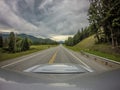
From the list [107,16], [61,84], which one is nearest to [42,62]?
[61,84]

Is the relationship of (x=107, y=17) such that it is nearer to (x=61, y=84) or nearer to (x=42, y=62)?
(x=42, y=62)

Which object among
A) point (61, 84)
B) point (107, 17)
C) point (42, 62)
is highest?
point (107, 17)

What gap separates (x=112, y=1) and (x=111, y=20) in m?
3.68

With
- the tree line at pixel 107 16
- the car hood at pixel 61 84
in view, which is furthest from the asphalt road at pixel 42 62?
the tree line at pixel 107 16

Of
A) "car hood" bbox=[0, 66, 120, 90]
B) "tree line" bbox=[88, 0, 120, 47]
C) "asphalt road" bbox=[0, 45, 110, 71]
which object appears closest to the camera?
"car hood" bbox=[0, 66, 120, 90]

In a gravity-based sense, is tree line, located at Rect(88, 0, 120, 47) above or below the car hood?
above

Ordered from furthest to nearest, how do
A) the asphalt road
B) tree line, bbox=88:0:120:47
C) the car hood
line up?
1. tree line, bbox=88:0:120:47
2. the asphalt road
3. the car hood

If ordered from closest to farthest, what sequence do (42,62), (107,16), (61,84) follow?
(61,84) → (42,62) → (107,16)

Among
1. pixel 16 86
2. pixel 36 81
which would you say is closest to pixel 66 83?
pixel 36 81

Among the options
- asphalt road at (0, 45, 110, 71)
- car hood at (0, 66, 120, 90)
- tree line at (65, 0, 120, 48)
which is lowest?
asphalt road at (0, 45, 110, 71)

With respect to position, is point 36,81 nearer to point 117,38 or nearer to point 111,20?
point 111,20

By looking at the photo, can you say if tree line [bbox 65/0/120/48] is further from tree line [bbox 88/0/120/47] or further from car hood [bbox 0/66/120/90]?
car hood [bbox 0/66/120/90]

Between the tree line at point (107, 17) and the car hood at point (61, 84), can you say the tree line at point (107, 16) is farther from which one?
the car hood at point (61, 84)

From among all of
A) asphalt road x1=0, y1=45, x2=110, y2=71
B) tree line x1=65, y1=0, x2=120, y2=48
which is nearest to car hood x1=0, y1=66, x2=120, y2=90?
asphalt road x1=0, y1=45, x2=110, y2=71
